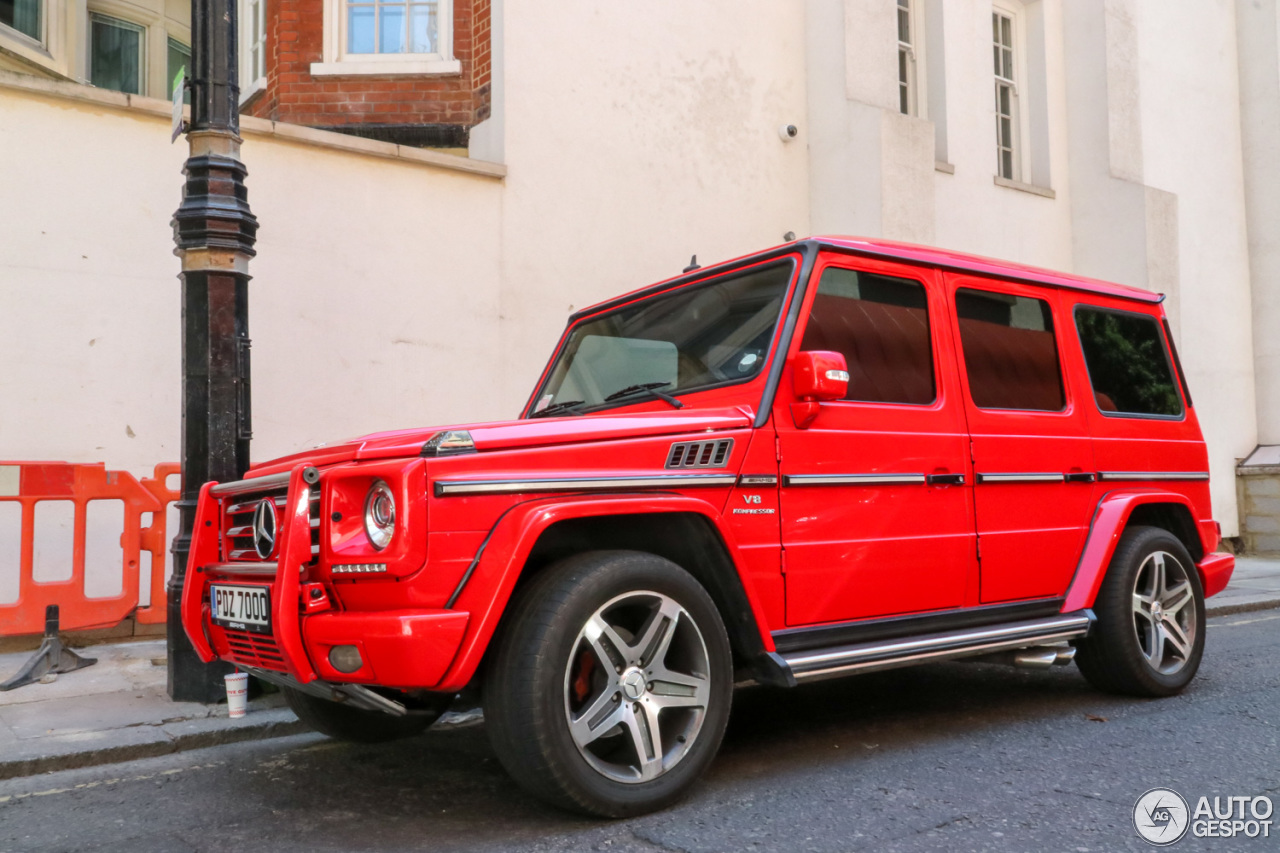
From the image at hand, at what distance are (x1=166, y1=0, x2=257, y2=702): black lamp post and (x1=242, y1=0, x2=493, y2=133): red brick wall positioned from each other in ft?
14.4

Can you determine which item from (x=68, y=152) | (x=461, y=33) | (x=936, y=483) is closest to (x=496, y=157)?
(x=461, y=33)

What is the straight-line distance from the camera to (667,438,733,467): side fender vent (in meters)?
3.82

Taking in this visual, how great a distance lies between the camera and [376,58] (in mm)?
10148

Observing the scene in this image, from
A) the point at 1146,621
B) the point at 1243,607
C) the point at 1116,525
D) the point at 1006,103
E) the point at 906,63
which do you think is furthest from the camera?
the point at 1006,103

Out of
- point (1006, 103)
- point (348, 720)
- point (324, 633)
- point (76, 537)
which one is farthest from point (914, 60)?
point (324, 633)

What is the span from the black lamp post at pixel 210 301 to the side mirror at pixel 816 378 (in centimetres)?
299

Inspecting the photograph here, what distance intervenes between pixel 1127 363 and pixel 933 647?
233 centimetres

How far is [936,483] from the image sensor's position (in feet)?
14.9

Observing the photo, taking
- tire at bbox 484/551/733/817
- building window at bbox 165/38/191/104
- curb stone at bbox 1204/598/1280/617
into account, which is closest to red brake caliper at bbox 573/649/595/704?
→ tire at bbox 484/551/733/817

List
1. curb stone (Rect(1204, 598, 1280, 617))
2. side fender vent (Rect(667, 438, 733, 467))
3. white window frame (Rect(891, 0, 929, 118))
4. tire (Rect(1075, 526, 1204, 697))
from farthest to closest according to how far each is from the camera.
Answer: white window frame (Rect(891, 0, 929, 118)) < curb stone (Rect(1204, 598, 1280, 617)) < tire (Rect(1075, 526, 1204, 697)) < side fender vent (Rect(667, 438, 733, 467))

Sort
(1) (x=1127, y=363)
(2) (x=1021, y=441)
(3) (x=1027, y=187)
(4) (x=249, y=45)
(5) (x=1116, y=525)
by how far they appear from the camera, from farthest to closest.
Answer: (3) (x=1027, y=187) < (4) (x=249, y=45) < (1) (x=1127, y=363) < (5) (x=1116, y=525) < (2) (x=1021, y=441)

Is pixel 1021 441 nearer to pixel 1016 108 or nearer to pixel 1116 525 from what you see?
pixel 1116 525

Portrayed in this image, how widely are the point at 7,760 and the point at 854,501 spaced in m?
3.59

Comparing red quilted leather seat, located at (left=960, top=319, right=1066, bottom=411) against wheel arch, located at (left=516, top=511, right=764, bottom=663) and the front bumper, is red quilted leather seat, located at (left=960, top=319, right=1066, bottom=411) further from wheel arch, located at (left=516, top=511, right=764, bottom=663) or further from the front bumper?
the front bumper
